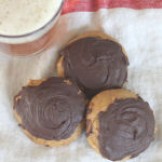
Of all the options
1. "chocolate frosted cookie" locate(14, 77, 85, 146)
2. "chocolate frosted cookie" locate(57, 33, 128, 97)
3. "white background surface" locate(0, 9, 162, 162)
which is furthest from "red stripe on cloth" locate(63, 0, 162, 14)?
"chocolate frosted cookie" locate(14, 77, 85, 146)

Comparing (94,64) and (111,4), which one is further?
(111,4)

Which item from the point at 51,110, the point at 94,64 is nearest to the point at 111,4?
the point at 94,64

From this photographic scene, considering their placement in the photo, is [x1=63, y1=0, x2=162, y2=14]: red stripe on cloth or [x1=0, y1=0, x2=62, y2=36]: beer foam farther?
[x1=63, y1=0, x2=162, y2=14]: red stripe on cloth

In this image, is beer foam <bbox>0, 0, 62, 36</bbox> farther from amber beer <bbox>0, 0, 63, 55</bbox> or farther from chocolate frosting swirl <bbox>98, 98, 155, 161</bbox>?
chocolate frosting swirl <bbox>98, 98, 155, 161</bbox>

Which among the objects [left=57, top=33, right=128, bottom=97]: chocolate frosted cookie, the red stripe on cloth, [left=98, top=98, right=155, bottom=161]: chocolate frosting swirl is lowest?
[left=98, top=98, right=155, bottom=161]: chocolate frosting swirl

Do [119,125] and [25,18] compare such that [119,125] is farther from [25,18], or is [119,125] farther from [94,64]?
[25,18]

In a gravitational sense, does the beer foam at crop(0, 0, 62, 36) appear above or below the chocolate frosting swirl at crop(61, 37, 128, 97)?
above

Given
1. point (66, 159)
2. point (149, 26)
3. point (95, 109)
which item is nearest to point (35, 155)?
point (66, 159)
